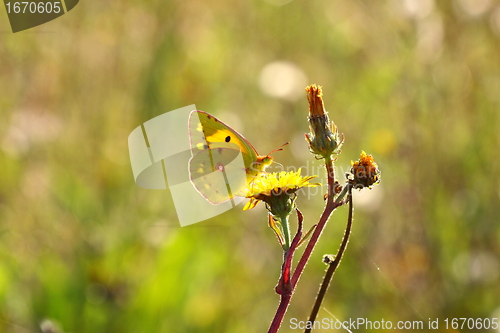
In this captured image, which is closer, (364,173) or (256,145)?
(364,173)

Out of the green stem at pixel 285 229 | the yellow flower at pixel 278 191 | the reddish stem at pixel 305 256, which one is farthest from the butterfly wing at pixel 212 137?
the reddish stem at pixel 305 256

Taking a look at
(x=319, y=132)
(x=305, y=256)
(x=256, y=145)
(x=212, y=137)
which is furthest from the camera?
(x=256, y=145)

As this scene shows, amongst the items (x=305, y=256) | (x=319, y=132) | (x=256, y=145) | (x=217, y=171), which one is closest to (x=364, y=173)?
(x=319, y=132)

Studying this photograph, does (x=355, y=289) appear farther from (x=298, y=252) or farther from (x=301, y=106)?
(x=301, y=106)

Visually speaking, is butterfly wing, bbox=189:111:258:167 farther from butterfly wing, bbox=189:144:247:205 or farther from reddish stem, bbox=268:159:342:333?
reddish stem, bbox=268:159:342:333

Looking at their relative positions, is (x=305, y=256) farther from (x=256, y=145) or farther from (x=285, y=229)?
(x=256, y=145)

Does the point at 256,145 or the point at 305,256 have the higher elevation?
the point at 256,145

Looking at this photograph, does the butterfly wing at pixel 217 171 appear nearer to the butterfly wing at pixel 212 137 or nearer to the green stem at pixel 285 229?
the butterfly wing at pixel 212 137
